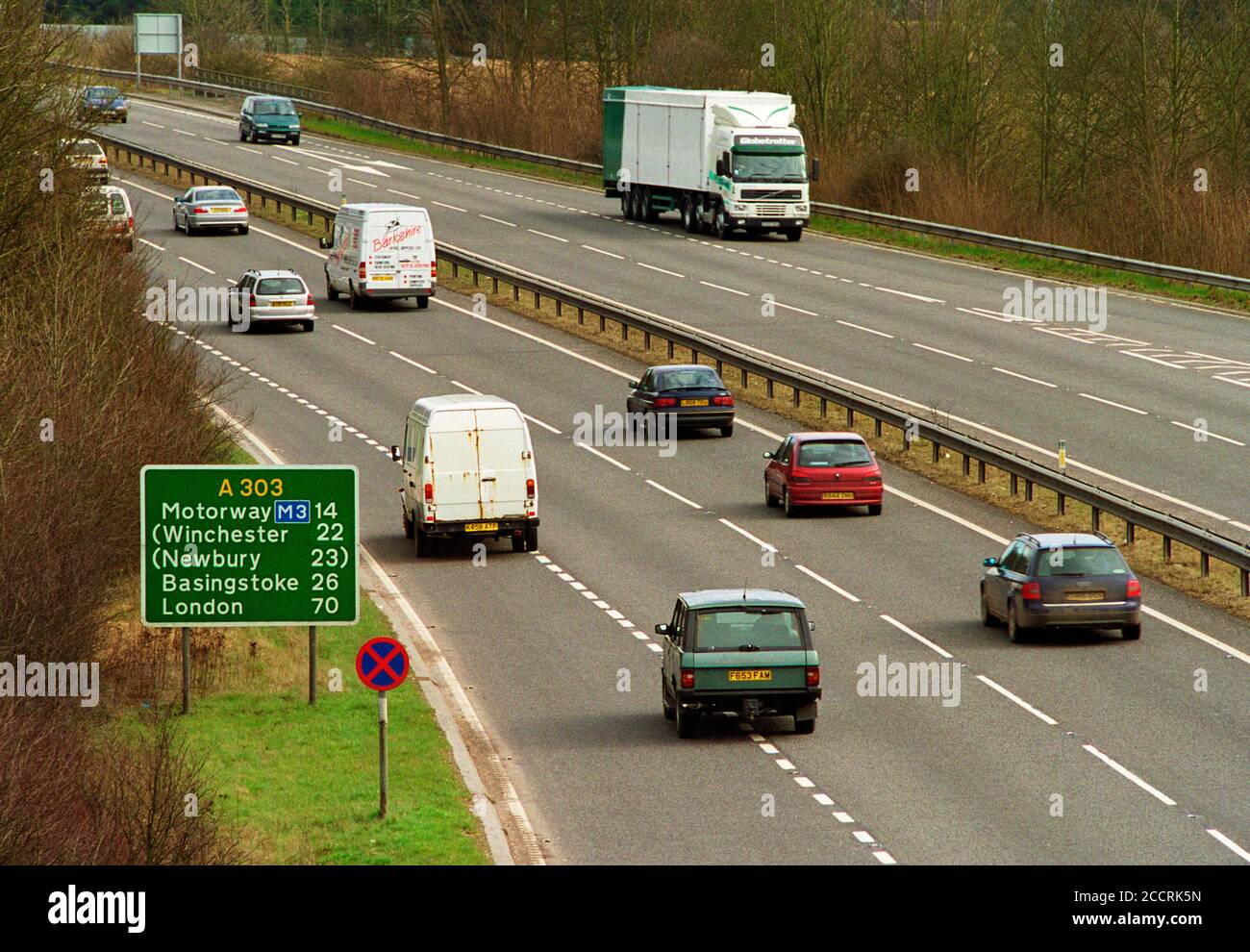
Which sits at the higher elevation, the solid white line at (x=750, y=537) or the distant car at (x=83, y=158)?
the distant car at (x=83, y=158)

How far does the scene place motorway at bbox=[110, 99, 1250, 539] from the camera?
3819cm

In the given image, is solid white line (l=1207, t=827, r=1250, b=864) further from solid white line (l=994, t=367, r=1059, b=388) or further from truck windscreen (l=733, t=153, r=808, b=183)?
truck windscreen (l=733, t=153, r=808, b=183)

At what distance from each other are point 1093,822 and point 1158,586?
39.3 feet

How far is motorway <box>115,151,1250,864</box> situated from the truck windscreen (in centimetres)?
2145

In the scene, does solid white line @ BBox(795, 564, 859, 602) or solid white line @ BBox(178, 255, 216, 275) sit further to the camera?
solid white line @ BBox(178, 255, 216, 275)

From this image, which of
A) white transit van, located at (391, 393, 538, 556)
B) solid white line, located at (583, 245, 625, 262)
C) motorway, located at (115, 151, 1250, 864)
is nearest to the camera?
motorway, located at (115, 151, 1250, 864)

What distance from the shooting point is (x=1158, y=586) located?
2967 centimetres

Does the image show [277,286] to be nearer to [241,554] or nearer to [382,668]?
[241,554]

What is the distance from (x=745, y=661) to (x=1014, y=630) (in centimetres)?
604

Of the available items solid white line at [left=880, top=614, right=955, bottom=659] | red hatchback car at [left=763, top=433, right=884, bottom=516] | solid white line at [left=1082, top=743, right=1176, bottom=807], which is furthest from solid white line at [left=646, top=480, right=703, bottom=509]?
solid white line at [left=1082, top=743, right=1176, bottom=807]

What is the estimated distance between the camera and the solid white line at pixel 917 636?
25.6 meters

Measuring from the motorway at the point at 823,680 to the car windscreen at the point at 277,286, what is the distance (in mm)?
7468

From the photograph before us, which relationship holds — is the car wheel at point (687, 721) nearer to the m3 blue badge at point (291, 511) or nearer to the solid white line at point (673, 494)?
the m3 blue badge at point (291, 511)

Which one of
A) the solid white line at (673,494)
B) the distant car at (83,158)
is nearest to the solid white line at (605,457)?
the solid white line at (673,494)
